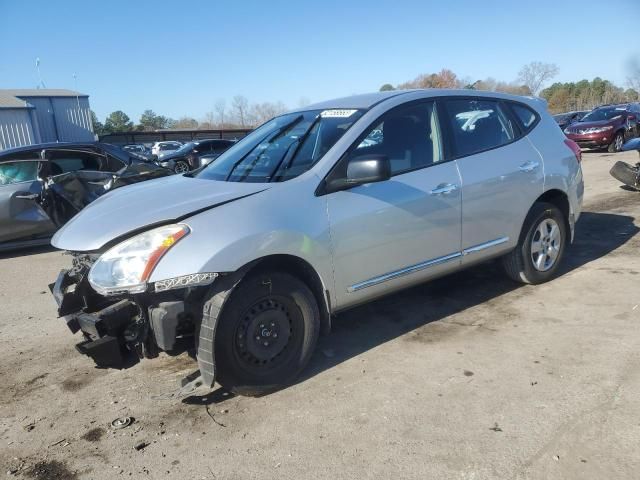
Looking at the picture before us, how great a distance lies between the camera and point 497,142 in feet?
14.6

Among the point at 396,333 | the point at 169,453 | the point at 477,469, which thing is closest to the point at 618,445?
the point at 477,469

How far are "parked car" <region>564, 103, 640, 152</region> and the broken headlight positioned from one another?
18.4 meters

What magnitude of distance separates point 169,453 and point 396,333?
199 cm

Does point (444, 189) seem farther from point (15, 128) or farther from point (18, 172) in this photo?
point (15, 128)

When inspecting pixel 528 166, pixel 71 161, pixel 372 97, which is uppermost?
pixel 372 97

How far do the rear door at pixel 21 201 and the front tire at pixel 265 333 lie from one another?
5.28 m

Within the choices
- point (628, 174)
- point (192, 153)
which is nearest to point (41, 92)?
point (192, 153)

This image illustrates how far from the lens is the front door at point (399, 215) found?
11.3 feet

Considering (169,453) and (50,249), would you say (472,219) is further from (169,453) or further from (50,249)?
(50,249)

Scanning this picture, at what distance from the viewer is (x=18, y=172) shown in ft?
24.5

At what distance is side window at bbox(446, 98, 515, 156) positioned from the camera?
4.18 meters

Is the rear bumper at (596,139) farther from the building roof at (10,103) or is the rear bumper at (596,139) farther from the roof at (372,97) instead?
the building roof at (10,103)

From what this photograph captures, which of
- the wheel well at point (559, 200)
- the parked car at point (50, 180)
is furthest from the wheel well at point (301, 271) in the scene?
the parked car at point (50, 180)

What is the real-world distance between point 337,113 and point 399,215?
937mm
